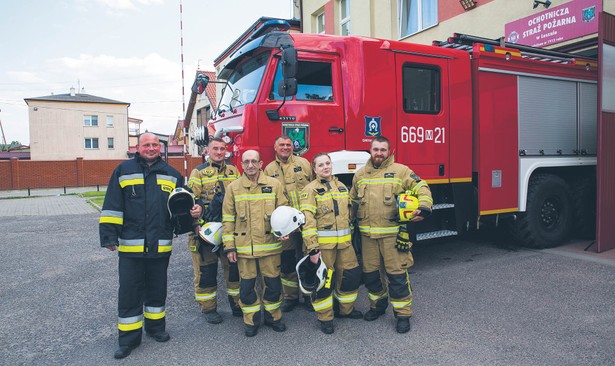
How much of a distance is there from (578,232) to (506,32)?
3837 millimetres

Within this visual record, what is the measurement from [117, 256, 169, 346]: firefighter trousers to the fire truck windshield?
2.04 metres

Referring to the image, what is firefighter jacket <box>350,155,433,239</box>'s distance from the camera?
3.78 meters

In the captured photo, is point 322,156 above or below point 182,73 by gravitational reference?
below

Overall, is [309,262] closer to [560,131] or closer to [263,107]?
[263,107]

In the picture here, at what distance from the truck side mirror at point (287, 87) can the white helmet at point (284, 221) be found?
1344 millimetres

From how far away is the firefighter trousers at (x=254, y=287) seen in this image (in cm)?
364

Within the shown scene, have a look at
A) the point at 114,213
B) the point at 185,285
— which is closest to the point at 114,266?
the point at 185,285

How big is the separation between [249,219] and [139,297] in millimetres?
1097

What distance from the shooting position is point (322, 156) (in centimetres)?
378

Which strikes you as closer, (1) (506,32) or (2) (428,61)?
(2) (428,61)

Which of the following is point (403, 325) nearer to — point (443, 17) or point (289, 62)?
point (289, 62)

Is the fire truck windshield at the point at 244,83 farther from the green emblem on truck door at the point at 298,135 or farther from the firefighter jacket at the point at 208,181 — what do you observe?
the firefighter jacket at the point at 208,181

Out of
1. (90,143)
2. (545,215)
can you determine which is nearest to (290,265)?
(545,215)

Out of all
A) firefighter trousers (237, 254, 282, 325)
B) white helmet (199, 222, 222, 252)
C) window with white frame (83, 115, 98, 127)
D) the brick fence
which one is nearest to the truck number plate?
firefighter trousers (237, 254, 282, 325)
